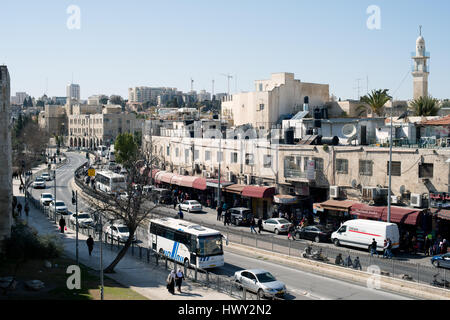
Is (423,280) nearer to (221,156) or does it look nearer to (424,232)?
(424,232)

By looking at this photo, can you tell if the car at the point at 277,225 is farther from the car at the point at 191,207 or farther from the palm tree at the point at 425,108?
the palm tree at the point at 425,108

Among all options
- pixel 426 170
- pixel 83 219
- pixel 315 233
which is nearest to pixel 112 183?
pixel 83 219

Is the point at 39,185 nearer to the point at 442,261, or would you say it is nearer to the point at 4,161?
the point at 4,161

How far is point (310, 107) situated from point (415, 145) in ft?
103

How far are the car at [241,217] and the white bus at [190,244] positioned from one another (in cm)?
1248

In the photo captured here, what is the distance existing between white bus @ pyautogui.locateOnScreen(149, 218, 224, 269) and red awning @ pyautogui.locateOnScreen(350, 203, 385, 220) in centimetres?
1234

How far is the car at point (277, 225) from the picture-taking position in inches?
1469

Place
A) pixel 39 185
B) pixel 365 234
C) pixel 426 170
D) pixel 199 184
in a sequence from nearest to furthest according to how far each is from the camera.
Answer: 1. pixel 365 234
2. pixel 426 170
3. pixel 199 184
4. pixel 39 185

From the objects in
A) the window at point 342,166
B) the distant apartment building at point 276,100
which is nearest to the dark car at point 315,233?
the window at point 342,166

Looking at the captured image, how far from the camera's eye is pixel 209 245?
86.7 feet

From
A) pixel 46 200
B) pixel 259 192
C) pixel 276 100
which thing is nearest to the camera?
pixel 259 192

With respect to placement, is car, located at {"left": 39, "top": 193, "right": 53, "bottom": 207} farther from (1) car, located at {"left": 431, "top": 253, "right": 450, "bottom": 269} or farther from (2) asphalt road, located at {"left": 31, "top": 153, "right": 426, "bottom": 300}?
(1) car, located at {"left": 431, "top": 253, "right": 450, "bottom": 269}

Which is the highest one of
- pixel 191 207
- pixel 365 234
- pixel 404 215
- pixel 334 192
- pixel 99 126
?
pixel 99 126

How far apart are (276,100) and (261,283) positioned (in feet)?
143
